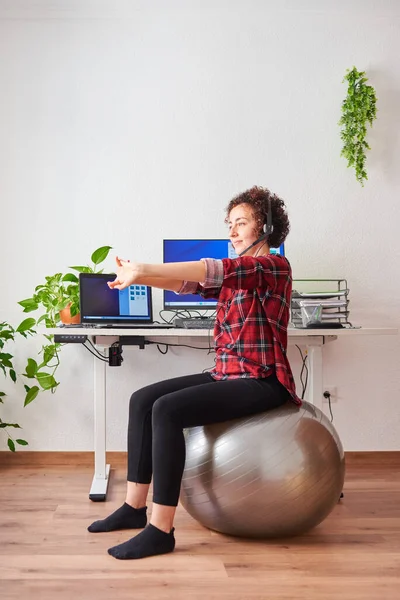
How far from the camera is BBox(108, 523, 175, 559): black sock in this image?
86.7 inches

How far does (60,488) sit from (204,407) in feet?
4.07

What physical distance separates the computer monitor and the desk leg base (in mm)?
872

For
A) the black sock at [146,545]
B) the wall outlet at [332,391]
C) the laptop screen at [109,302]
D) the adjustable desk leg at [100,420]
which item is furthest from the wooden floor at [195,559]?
the laptop screen at [109,302]

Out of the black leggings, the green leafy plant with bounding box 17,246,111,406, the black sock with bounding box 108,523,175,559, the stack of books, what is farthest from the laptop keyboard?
the black sock with bounding box 108,523,175,559

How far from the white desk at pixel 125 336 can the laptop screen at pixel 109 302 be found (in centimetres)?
13

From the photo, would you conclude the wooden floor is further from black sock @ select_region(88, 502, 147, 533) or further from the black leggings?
the black leggings

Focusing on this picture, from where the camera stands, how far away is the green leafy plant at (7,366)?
11.2 feet

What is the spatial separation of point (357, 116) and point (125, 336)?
1686 millimetres

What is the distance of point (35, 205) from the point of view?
11.9 feet

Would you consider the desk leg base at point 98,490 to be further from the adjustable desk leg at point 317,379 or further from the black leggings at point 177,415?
the adjustable desk leg at point 317,379

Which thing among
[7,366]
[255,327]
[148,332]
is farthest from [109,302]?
[255,327]

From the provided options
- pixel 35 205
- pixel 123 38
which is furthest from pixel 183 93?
pixel 35 205

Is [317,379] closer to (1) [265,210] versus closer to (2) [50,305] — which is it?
(1) [265,210]

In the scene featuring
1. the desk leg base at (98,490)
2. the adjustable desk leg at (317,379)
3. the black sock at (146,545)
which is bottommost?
the desk leg base at (98,490)
